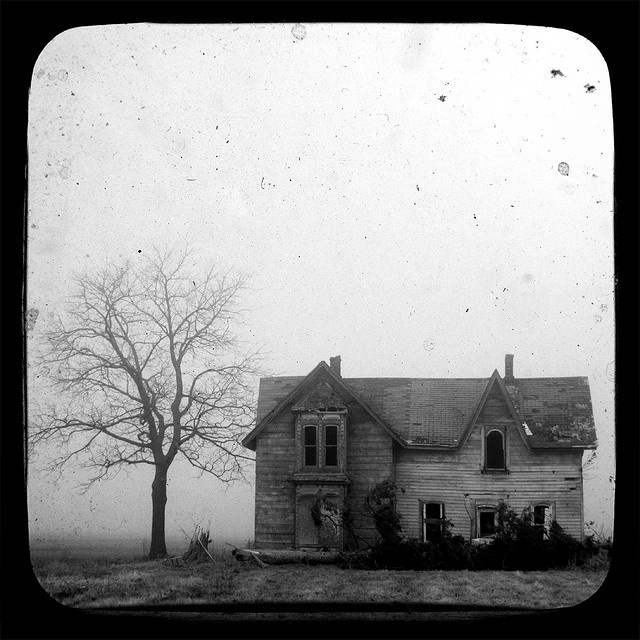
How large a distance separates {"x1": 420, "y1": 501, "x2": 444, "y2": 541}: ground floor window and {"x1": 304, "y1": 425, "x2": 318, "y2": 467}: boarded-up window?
721mm

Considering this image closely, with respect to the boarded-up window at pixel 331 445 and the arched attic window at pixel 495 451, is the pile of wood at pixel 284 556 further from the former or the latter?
the arched attic window at pixel 495 451

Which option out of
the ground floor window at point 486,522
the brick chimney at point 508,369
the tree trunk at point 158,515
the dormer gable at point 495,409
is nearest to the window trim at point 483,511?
the ground floor window at point 486,522

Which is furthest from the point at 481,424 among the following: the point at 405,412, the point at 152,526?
the point at 152,526

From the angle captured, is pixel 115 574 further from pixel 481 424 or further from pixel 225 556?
pixel 481 424

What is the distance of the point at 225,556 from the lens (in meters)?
5.31

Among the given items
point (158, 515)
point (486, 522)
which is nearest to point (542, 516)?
point (486, 522)

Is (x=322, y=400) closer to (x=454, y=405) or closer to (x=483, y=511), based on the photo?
(x=454, y=405)

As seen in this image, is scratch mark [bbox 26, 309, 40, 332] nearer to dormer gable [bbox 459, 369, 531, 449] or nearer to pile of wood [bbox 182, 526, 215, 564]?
pile of wood [bbox 182, 526, 215, 564]

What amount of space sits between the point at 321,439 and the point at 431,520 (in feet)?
2.73

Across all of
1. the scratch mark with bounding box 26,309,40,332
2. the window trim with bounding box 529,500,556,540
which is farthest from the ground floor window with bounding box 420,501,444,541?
the scratch mark with bounding box 26,309,40,332

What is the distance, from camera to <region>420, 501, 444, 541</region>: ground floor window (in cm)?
528

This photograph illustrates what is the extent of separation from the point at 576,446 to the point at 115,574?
2877 millimetres

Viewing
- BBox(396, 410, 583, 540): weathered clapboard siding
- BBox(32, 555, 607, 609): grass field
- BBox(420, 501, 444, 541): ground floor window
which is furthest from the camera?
BBox(420, 501, 444, 541): ground floor window

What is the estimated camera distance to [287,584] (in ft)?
16.9
